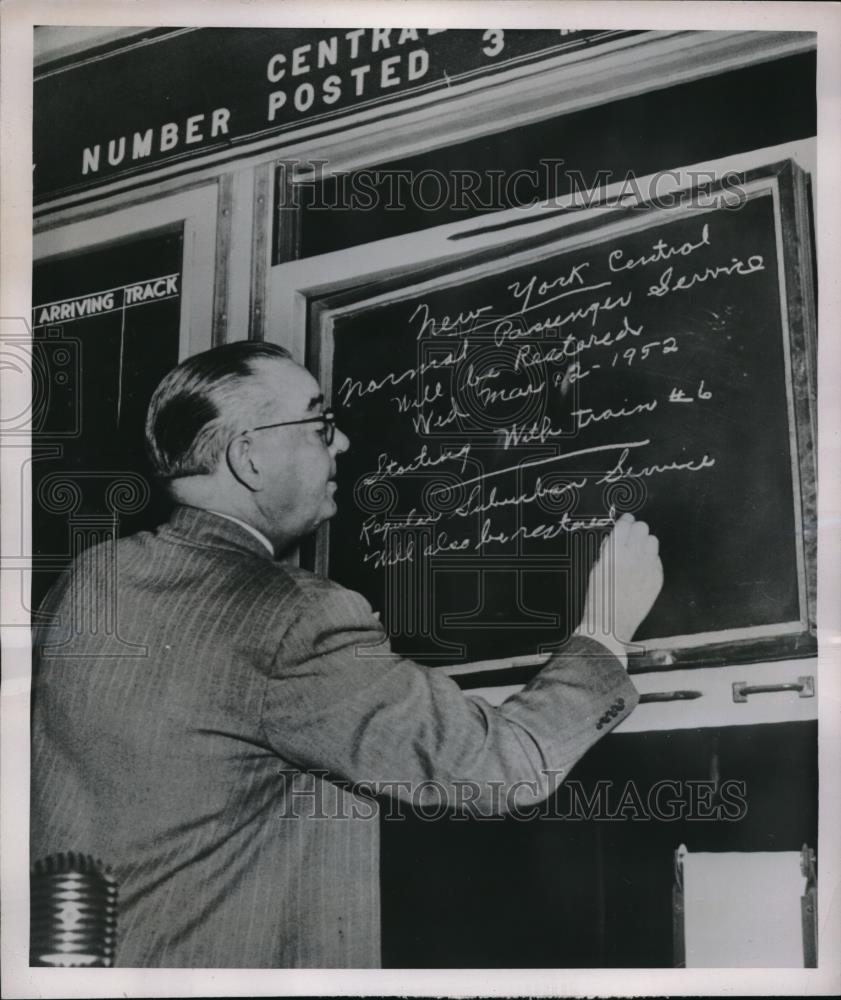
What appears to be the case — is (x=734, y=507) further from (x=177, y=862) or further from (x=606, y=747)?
(x=177, y=862)

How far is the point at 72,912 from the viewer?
1429 millimetres

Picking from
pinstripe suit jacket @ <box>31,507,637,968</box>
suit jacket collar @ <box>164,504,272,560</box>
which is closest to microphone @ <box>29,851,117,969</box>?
pinstripe suit jacket @ <box>31,507,637,968</box>

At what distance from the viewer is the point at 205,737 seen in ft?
4.50

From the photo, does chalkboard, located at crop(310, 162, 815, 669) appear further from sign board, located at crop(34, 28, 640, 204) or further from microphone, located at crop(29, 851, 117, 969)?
microphone, located at crop(29, 851, 117, 969)

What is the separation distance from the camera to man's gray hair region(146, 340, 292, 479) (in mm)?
1434

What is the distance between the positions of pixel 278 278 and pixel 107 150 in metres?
0.33

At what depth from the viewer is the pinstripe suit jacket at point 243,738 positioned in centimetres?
137

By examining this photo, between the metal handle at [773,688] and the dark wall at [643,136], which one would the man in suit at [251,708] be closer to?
the metal handle at [773,688]

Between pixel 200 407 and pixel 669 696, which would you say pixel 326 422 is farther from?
pixel 669 696

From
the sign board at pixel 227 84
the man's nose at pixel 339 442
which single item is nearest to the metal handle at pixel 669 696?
the man's nose at pixel 339 442

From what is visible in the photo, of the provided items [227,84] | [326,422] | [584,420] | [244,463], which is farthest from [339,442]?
[227,84]

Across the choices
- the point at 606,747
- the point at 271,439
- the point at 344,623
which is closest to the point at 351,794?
the point at 344,623

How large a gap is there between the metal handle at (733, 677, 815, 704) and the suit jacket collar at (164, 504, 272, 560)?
28.1 inches

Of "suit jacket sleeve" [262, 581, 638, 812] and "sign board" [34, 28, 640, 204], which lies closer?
"suit jacket sleeve" [262, 581, 638, 812]
